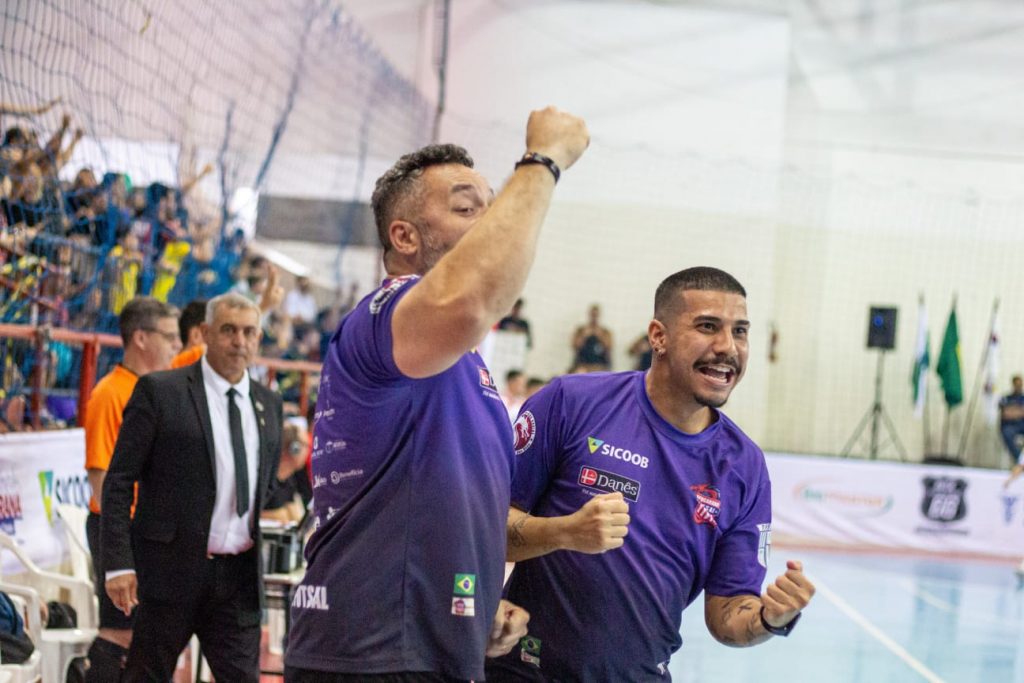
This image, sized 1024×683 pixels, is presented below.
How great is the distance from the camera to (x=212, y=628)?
187 inches

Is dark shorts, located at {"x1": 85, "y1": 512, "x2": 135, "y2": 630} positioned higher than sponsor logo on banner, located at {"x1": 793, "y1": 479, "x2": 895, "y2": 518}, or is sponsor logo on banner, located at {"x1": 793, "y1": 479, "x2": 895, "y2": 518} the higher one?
dark shorts, located at {"x1": 85, "y1": 512, "x2": 135, "y2": 630}

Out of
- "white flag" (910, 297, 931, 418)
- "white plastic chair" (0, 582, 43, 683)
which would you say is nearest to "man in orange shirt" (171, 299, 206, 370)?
"white plastic chair" (0, 582, 43, 683)

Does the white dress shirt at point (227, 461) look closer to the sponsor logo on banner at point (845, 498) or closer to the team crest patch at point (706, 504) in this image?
the team crest patch at point (706, 504)

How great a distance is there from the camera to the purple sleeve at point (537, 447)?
327 centimetres

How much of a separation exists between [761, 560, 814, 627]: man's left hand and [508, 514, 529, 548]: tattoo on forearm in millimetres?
620

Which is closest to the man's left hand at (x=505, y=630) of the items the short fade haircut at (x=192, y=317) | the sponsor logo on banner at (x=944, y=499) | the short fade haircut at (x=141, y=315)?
the short fade haircut at (x=141, y=315)

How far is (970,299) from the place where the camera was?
2055 centimetres

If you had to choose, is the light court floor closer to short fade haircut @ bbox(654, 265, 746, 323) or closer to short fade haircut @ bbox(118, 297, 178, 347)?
short fade haircut @ bbox(118, 297, 178, 347)

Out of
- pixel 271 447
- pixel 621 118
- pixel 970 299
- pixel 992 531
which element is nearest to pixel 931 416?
pixel 970 299

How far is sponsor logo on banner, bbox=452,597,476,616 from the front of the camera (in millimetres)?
2264

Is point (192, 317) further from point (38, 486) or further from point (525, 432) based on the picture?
point (525, 432)

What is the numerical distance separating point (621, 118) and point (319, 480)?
746 inches

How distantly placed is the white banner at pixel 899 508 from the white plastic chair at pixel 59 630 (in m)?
11.9

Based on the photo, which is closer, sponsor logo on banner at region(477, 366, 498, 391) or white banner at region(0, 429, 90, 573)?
sponsor logo on banner at region(477, 366, 498, 391)
